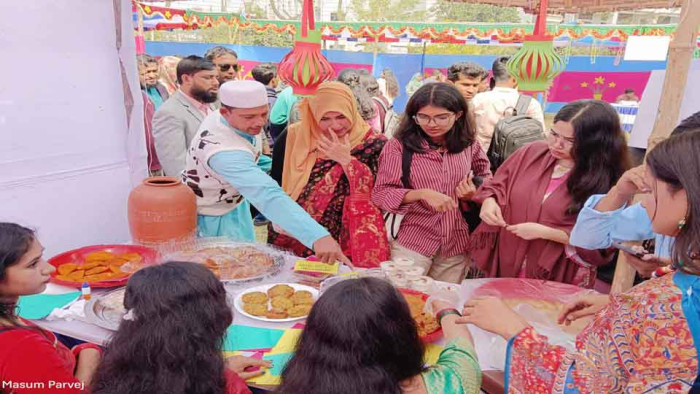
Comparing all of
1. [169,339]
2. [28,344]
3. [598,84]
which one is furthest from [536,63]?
[598,84]

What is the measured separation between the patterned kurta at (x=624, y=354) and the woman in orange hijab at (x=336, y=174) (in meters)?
1.26

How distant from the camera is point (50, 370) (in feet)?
4.54

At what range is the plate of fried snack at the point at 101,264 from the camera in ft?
6.43

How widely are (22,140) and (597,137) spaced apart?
2649 mm

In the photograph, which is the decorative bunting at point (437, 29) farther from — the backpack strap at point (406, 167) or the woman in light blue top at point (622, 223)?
the woman in light blue top at point (622, 223)

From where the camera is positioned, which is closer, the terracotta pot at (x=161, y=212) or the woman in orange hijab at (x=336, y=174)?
the terracotta pot at (x=161, y=212)

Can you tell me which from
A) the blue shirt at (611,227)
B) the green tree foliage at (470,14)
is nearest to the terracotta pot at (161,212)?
the blue shirt at (611,227)

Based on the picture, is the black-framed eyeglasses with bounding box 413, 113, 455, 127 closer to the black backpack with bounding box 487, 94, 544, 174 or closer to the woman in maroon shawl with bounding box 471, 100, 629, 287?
the woman in maroon shawl with bounding box 471, 100, 629, 287

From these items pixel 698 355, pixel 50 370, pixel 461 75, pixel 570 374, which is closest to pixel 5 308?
pixel 50 370

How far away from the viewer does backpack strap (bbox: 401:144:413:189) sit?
99.3 inches

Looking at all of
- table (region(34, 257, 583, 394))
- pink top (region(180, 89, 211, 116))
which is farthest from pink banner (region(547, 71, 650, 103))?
table (region(34, 257, 583, 394))

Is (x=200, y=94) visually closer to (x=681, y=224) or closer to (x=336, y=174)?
(x=336, y=174)

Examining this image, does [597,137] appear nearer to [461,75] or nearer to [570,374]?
[570,374]

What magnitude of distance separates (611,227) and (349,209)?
121cm
